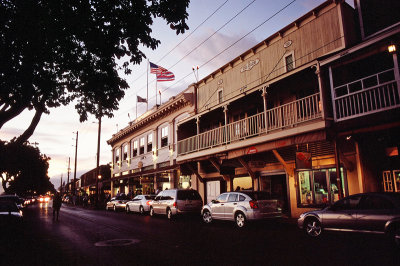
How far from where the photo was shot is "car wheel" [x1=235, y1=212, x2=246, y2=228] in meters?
12.3

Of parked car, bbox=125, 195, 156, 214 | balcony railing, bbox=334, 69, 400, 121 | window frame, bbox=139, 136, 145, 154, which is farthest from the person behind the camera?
window frame, bbox=139, 136, 145, 154

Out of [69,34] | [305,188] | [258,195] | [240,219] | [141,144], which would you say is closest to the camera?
[69,34]

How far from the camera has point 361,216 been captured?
825cm

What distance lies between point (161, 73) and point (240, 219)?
14.5 meters

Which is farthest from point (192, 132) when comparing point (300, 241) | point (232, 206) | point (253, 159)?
point (300, 241)

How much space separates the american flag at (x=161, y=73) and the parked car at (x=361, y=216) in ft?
53.6

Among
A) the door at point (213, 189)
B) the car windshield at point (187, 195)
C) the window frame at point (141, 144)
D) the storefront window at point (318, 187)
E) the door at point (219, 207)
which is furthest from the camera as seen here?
the window frame at point (141, 144)

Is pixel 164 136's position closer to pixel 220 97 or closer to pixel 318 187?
pixel 220 97

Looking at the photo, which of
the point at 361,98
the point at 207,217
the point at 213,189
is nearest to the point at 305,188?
the point at 207,217

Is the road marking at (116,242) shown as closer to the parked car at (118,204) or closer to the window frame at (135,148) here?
the parked car at (118,204)

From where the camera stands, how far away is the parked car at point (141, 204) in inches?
829

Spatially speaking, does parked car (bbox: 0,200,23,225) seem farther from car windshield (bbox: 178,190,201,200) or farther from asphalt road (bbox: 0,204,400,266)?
car windshield (bbox: 178,190,201,200)

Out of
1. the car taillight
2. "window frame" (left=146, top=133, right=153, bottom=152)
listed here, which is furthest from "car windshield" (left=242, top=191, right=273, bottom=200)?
"window frame" (left=146, top=133, right=153, bottom=152)

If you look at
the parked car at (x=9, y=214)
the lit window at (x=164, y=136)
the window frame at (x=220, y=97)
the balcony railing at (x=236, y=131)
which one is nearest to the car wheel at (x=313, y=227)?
the balcony railing at (x=236, y=131)
